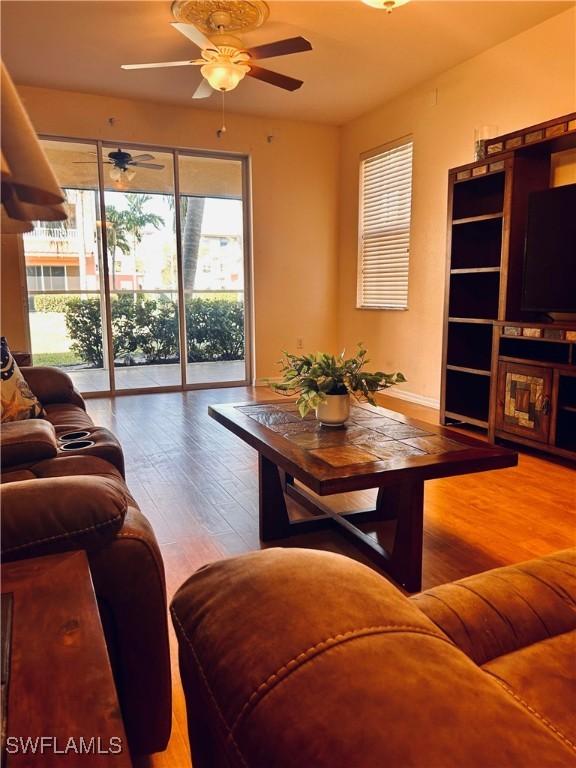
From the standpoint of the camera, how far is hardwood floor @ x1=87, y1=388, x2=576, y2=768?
2.19m

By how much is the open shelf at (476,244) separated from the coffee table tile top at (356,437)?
2.29 m

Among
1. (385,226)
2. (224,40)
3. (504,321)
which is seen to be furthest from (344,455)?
(385,226)

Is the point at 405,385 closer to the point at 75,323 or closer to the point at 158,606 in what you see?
the point at 75,323

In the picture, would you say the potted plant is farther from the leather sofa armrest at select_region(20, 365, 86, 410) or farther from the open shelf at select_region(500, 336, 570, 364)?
the open shelf at select_region(500, 336, 570, 364)

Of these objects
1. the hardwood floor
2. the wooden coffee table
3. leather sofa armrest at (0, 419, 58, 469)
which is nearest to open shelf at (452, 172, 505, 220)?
the hardwood floor

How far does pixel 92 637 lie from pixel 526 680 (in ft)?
2.11

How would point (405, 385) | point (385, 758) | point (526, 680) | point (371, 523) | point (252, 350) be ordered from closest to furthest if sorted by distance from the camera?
point (385, 758), point (526, 680), point (371, 523), point (405, 385), point (252, 350)

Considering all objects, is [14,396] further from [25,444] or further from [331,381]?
[331,381]

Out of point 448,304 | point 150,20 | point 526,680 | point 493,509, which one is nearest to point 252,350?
point 448,304

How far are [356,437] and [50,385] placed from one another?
5.53ft

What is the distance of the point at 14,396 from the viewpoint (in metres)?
2.28

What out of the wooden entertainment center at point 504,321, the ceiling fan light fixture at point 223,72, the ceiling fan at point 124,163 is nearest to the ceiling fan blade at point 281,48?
the ceiling fan light fixture at point 223,72

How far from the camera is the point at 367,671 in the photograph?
0.51 meters

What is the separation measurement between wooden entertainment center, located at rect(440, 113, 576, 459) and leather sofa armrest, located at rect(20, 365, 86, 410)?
9.05 feet
